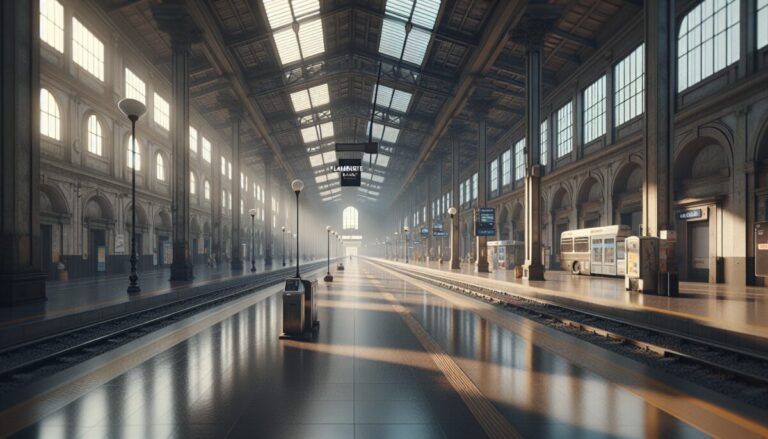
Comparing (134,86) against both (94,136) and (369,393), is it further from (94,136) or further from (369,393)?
(369,393)

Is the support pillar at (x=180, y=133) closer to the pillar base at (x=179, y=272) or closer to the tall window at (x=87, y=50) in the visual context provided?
the pillar base at (x=179, y=272)

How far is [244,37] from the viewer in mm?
25500

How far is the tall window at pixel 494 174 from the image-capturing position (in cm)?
4244

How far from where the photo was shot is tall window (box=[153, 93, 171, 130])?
3005cm

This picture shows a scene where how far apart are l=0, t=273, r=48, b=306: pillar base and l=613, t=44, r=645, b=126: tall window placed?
81.0ft

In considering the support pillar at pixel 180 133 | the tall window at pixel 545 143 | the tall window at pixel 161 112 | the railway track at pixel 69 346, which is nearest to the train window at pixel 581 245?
the tall window at pixel 545 143

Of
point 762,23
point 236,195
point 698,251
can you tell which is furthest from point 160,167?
point 762,23

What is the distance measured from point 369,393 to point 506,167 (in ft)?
123

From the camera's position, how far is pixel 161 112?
30969 millimetres

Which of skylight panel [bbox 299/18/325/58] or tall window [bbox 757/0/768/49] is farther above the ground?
skylight panel [bbox 299/18/325/58]

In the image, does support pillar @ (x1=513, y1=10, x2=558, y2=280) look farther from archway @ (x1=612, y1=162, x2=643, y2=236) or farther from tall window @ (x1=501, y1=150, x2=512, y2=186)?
tall window @ (x1=501, y1=150, x2=512, y2=186)

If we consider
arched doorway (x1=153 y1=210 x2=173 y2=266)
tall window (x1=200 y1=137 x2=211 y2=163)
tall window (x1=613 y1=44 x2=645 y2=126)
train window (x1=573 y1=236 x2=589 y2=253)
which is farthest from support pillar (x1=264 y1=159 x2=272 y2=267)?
tall window (x1=613 y1=44 x2=645 y2=126)

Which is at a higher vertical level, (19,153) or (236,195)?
(236,195)

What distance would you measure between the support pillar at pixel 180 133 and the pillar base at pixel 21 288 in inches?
331
